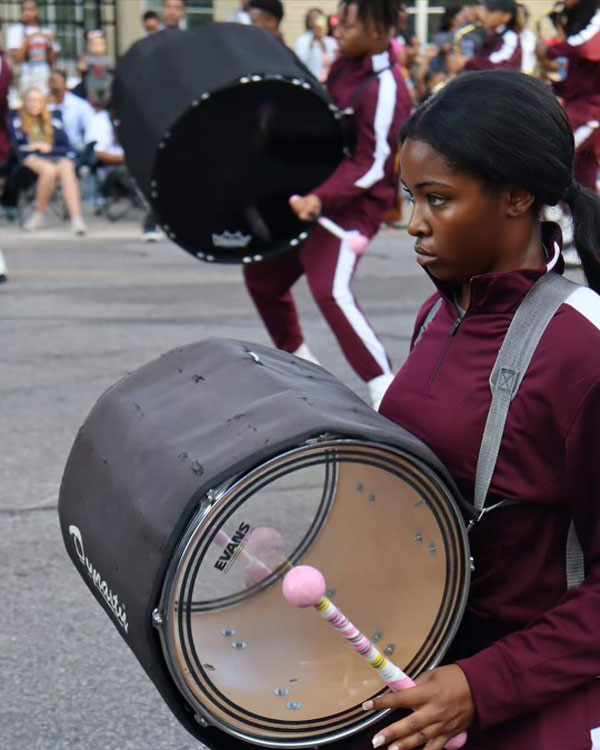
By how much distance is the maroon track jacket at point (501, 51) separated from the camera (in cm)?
1014

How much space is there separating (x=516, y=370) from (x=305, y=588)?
1.37ft

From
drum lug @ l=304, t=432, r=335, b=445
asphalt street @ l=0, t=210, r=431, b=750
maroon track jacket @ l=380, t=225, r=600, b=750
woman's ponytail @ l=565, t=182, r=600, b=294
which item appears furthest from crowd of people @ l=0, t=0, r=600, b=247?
drum lug @ l=304, t=432, r=335, b=445

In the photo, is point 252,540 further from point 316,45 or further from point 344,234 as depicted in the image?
point 316,45

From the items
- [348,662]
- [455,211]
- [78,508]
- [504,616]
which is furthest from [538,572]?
[78,508]

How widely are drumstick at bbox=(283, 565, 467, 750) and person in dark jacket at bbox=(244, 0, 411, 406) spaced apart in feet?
11.7

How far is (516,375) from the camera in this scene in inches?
70.0

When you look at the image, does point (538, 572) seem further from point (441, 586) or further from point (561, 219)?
point (561, 219)

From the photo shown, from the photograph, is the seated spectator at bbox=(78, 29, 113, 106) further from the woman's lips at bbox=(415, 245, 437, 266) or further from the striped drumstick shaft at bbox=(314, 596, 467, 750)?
the striped drumstick shaft at bbox=(314, 596, 467, 750)

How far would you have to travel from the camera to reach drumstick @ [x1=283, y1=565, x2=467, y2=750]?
158 centimetres

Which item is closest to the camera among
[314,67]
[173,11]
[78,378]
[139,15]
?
[78,378]

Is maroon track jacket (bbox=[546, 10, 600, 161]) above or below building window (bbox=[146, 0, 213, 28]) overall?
above

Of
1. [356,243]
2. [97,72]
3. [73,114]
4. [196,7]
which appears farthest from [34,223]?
[196,7]

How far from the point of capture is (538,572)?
5.98ft

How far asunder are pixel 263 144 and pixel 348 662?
348 cm
